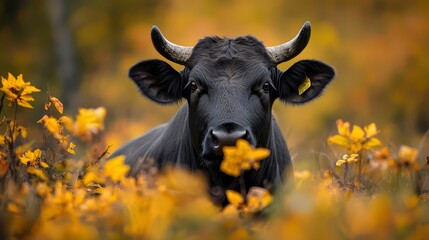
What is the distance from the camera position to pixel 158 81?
6320 mm

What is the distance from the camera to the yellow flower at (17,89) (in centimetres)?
482

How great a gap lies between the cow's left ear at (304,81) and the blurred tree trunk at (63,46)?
21.1 metres

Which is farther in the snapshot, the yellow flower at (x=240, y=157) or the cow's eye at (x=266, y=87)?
the cow's eye at (x=266, y=87)

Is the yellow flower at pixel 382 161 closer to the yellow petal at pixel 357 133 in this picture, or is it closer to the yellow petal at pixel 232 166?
the yellow petal at pixel 357 133

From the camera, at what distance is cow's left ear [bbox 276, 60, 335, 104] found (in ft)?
20.3

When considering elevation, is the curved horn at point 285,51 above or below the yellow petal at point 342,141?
above

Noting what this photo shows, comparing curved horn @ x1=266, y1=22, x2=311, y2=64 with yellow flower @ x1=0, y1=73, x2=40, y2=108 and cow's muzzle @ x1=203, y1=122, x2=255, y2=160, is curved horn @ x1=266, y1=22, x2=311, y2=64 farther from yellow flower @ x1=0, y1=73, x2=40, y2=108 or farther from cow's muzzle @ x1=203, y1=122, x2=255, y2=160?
yellow flower @ x1=0, y1=73, x2=40, y2=108

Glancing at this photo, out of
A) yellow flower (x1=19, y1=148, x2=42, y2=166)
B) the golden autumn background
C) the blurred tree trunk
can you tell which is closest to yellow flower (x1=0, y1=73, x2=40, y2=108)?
yellow flower (x1=19, y1=148, x2=42, y2=166)

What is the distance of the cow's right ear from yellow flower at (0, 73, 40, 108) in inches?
57.6

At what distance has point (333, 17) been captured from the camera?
30.6 metres

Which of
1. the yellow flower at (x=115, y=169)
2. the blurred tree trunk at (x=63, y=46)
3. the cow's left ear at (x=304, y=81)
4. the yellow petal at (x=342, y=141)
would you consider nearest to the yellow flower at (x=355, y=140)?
the yellow petal at (x=342, y=141)

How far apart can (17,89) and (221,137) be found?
56.2 inches

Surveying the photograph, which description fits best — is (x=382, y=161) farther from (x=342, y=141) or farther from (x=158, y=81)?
(x=158, y=81)

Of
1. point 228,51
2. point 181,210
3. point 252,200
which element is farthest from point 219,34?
point 181,210
